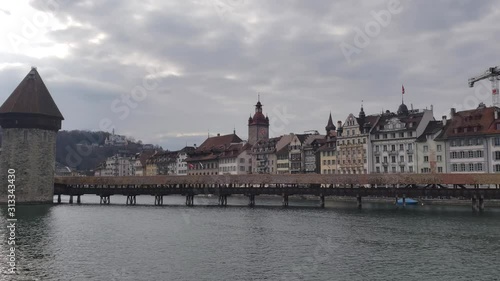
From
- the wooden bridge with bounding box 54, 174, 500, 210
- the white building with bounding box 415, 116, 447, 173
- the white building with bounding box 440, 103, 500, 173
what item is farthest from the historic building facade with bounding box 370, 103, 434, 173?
the wooden bridge with bounding box 54, 174, 500, 210

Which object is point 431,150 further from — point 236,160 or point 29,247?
point 29,247

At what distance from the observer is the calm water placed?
2160cm

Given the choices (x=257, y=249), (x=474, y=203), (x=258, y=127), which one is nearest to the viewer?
(x=257, y=249)

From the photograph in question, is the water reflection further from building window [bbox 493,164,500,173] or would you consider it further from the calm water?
building window [bbox 493,164,500,173]

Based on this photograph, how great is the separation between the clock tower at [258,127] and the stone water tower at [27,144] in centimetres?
7009

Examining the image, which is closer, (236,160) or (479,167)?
(479,167)

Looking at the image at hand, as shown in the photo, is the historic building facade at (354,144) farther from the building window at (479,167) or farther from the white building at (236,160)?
the white building at (236,160)

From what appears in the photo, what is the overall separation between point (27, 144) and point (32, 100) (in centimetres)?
580

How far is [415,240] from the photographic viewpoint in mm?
30938

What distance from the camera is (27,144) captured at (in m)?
62.4

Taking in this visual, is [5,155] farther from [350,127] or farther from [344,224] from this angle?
[350,127]

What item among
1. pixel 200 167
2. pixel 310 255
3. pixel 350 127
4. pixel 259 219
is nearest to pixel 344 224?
pixel 259 219

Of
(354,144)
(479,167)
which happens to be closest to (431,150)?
(479,167)

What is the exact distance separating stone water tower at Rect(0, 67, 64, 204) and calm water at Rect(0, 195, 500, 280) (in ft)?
70.3
